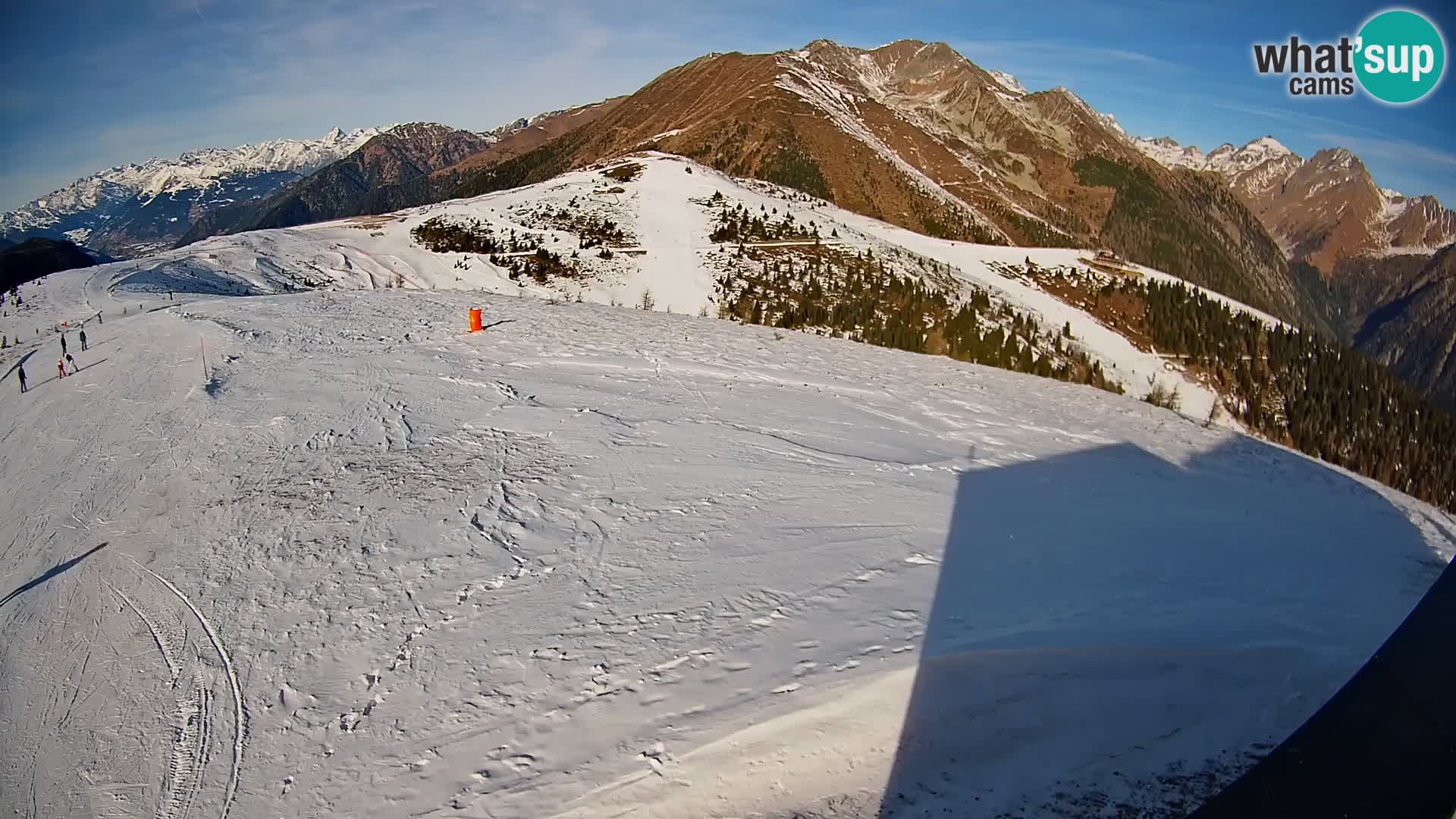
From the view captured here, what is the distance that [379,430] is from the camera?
1194cm

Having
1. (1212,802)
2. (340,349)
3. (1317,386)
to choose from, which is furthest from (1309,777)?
(1317,386)

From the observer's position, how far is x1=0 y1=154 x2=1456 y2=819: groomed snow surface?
18.7 feet

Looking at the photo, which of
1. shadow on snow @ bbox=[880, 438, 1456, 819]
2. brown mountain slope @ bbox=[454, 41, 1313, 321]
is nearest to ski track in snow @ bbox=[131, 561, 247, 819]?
shadow on snow @ bbox=[880, 438, 1456, 819]

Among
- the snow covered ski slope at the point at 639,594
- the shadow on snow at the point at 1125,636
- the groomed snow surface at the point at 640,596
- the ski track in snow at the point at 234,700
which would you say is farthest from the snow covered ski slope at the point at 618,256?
the ski track in snow at the point at 234,700

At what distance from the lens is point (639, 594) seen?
7.85 metres

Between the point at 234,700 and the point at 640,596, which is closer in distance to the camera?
the point at 234,700

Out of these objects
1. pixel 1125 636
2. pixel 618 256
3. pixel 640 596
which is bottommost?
pixel 640 596

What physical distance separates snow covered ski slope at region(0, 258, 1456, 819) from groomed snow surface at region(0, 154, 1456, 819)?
0.04 m

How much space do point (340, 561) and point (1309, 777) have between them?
892 centimetres

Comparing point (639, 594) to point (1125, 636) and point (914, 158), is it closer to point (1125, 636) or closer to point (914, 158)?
point (1125, 636)

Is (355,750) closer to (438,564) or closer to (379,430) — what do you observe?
(438,564)

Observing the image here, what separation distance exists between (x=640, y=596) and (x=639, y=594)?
1.7 inches

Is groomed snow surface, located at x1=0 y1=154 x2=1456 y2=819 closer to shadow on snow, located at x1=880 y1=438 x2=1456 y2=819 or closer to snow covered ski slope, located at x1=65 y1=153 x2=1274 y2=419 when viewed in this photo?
shadow on snow, located at x1=880 y1=438 x2=1456 y2=819

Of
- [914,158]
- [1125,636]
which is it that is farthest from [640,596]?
[914,158]
